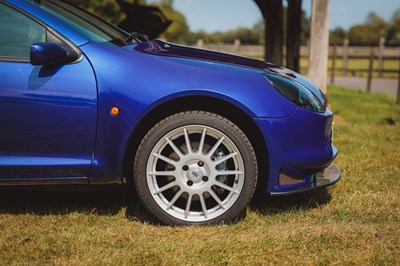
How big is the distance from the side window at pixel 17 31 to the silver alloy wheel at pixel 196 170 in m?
1.03

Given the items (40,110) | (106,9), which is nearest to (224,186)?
(40,110)

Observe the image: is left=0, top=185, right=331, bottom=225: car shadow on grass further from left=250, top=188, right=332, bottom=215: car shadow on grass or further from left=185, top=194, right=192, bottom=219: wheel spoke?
left=185, top=194, right=192, bottom=219: wheel spoke

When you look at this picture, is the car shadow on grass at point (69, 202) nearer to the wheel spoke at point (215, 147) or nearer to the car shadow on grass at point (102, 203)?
the car shadow on grass at point (102, 203)

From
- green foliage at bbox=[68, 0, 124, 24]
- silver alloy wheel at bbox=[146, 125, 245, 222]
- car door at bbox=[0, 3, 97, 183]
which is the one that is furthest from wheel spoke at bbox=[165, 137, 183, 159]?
green foliage at bbox=[68, 0, 124, 24]

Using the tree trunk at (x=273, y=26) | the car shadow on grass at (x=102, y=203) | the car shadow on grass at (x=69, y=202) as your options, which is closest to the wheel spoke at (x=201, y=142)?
the car shadow on grass at (x=102, y=203)

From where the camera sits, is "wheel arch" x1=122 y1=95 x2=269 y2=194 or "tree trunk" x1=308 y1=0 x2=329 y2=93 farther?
"tree trunk" x1=308 y1=0 x2=329 y2=93

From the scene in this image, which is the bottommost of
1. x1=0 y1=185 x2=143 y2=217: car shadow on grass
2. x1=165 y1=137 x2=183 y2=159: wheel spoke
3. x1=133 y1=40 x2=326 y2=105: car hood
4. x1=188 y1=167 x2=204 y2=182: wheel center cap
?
x1=0 y1=185 x2=143 y2=217: car shadow on grass

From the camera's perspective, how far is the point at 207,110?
3.15 meters

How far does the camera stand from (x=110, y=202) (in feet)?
A: 11.9

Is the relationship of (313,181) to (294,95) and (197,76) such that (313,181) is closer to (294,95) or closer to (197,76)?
(294,95)

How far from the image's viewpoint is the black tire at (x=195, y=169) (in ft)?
9.86

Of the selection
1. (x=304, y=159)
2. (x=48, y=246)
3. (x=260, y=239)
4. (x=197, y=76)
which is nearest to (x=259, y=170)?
(x=304, y=159)

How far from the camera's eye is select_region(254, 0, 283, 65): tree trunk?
825 cm

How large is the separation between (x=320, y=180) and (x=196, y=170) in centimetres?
89
